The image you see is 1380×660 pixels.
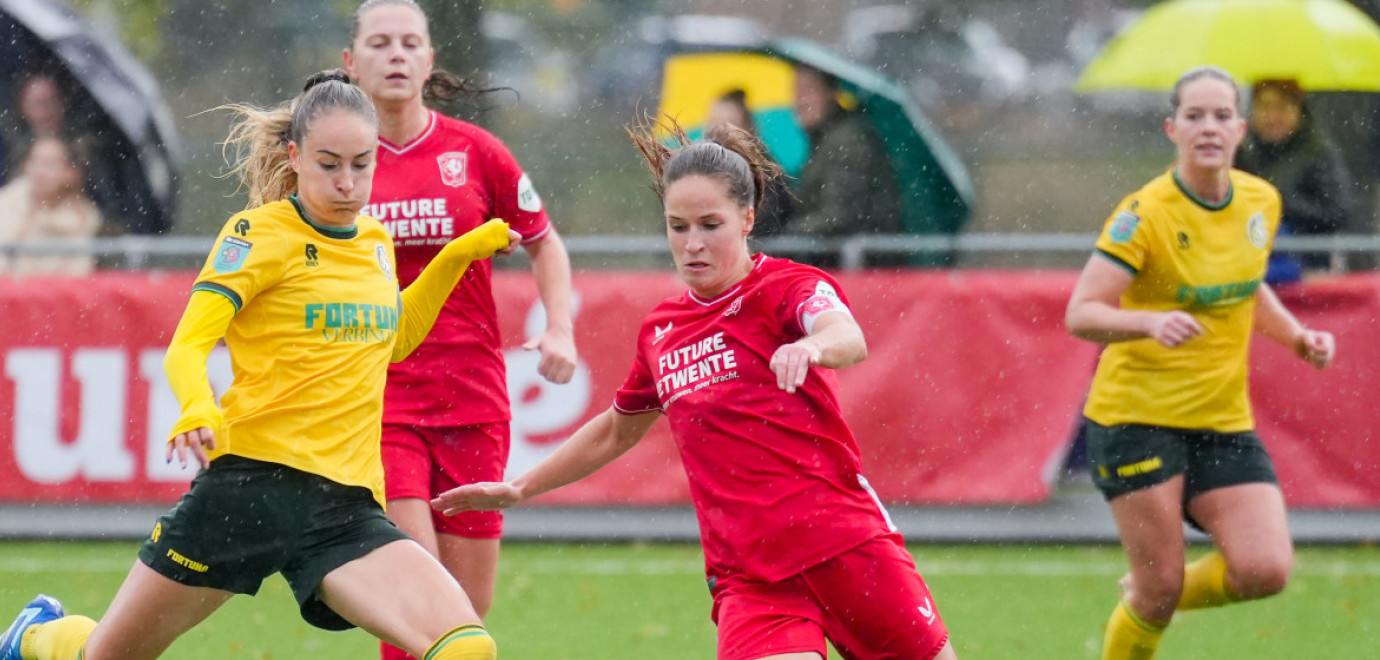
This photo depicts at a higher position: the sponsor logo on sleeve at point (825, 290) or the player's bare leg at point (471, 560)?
the sponsor logo on sleeve at point (825, 290)

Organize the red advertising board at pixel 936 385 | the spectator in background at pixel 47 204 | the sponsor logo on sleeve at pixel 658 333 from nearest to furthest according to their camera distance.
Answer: the sponsor logo on sleeve at pixel 658 333, the red advertising board at pixel 936 385, the spectator in background at pixel 47 204

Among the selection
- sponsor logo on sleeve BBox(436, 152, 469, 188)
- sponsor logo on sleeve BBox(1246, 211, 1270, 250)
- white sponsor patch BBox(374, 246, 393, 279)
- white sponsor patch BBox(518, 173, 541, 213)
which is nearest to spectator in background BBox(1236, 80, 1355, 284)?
sponsor logo on sleeve BBox(1246, 211, 1270, 250)

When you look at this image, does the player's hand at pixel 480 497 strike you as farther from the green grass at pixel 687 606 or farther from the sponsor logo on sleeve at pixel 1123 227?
the sponsor logo on sleeve at pixel 1123 227

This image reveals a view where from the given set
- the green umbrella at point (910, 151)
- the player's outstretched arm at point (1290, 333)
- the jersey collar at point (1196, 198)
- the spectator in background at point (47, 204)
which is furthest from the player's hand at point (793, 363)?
the spectator in background at point (47, 204)

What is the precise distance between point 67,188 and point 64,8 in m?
3.23

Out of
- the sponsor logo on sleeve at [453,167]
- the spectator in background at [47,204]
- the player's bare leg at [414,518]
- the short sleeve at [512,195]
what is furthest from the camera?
the spectator in background at [47,204]

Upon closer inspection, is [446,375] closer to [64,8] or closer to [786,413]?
[786,413]

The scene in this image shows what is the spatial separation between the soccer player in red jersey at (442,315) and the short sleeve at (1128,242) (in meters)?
1.92

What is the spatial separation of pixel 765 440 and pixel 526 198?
1.65 m

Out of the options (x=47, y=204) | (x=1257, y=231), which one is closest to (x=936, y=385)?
(x=1257, y=231)

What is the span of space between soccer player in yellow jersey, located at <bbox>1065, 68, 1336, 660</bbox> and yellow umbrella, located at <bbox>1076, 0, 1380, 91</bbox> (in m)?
4.20

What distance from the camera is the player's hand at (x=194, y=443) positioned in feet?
13.5

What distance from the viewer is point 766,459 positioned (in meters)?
4.36

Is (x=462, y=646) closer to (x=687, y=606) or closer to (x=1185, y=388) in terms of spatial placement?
(x=1185, y=388)
